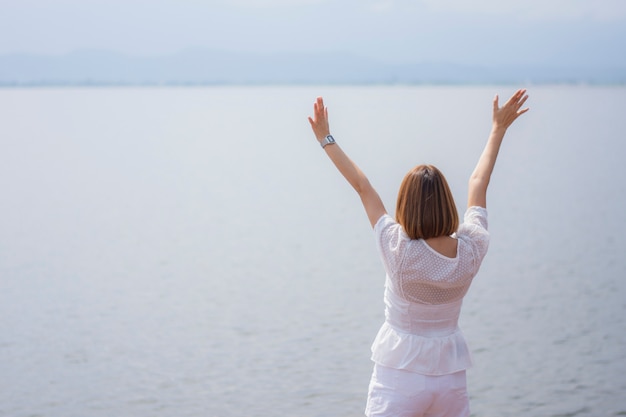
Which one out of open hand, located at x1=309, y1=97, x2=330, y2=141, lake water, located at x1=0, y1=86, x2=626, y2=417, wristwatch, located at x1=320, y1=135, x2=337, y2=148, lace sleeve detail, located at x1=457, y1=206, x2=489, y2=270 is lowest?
lake water, located at x1=0, y1=86, x2=626, y2=417

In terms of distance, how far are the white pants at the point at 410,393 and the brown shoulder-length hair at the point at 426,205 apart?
1.70 feet

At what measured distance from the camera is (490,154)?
12.4 ft

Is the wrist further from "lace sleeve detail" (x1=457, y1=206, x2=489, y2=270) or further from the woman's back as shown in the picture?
"lace sleeve detail" (x1=457, y1=206, x2=489, y2=270)

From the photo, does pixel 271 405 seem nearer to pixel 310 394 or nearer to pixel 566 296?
pixel 310 394

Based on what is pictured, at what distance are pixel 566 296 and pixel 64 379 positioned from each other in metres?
6.06

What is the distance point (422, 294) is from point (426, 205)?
323 millimetres

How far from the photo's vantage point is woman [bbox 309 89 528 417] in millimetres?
3170

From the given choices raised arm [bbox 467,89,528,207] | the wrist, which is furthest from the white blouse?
the wrist

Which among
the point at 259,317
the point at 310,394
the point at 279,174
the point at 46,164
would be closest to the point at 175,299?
the point at 259,317

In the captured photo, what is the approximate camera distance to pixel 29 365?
27.3 ft

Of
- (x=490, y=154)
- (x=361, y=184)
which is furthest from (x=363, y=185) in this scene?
(x=490, y=154)

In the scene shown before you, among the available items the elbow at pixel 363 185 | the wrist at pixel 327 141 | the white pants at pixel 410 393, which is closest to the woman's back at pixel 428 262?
the elbow at pixel 363 185

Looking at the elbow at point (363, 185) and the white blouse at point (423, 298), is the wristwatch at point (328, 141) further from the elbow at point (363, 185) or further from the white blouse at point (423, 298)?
the white blouse at point (423, 298)

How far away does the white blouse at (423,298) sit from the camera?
3193 mm
